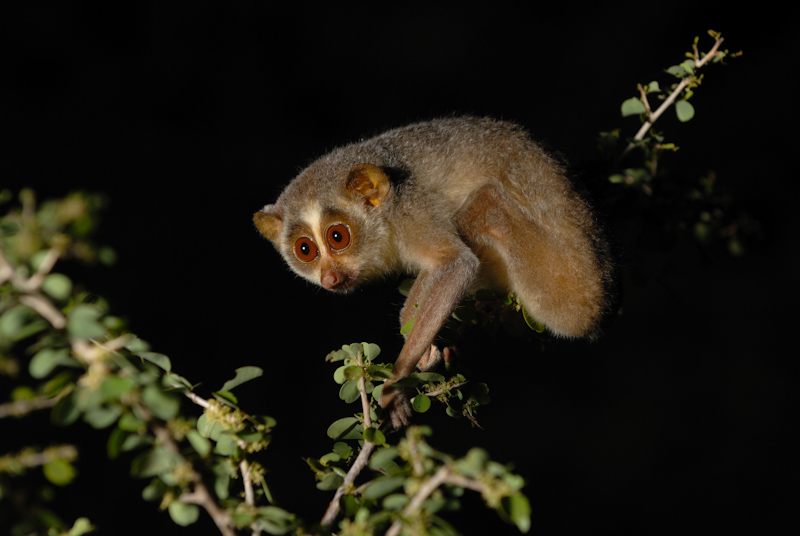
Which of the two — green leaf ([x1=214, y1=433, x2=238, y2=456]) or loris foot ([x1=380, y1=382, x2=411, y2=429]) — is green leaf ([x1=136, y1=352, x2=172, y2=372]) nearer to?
green leaf ([x1=214, y1=433, x2=238, y2=456])

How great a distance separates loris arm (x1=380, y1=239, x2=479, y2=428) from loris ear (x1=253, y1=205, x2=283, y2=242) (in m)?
0.72

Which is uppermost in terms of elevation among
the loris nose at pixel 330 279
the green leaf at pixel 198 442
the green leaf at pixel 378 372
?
the loris nose at pixel 330 279

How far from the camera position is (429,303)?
2266 millimetres

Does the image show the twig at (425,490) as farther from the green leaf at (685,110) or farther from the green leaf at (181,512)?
the green leaf at (685,110)

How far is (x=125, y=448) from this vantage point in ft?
3.17

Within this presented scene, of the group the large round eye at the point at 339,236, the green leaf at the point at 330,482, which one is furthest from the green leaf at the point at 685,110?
the green leaf at the point at 330,482

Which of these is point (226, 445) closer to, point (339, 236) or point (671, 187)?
point (339, 236)

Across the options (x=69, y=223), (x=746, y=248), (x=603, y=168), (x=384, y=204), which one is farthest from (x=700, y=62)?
(x=69, y=223)

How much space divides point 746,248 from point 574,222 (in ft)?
3.13

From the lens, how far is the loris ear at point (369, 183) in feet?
8.17

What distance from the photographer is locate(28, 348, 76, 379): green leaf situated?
846 millimetres

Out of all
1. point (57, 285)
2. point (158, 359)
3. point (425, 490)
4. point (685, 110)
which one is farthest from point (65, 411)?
point (685, 110)

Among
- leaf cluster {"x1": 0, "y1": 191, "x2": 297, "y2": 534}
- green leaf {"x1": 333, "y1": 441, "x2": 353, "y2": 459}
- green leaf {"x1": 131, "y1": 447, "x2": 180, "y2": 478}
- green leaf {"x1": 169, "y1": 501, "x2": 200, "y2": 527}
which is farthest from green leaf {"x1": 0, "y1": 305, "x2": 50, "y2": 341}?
green leaf {"x1": 333, "y1": 441, "x2": 353, "y2": 459}

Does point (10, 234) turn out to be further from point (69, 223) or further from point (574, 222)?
point (574, 222)
